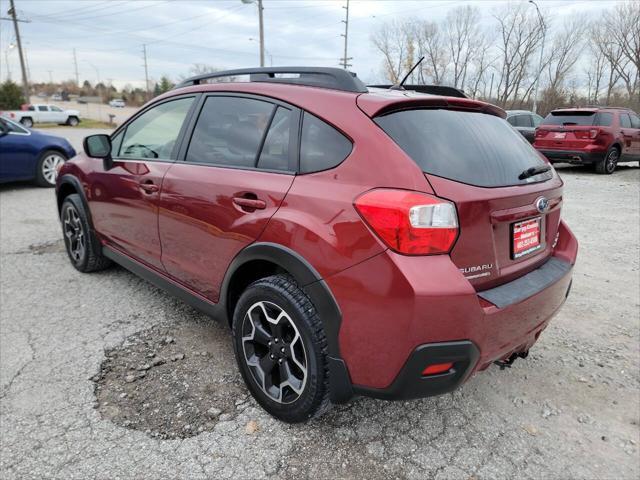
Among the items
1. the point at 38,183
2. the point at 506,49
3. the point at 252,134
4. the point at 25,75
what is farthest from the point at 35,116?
the point at 506,49

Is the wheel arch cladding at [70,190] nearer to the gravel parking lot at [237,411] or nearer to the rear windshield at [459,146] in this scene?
the gravel parking lot at [237,411]

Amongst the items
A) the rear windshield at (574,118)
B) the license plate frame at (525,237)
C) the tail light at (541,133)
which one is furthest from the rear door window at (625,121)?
the license plate frame at (525,237)

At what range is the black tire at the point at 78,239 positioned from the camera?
13.5 feet

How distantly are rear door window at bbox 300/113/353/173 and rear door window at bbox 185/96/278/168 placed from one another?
22 centimetres

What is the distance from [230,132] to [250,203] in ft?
2.02

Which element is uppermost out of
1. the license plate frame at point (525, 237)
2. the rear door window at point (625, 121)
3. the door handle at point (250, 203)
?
the rear door window at point (625, 121)

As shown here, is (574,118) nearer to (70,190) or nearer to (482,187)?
(482,187)

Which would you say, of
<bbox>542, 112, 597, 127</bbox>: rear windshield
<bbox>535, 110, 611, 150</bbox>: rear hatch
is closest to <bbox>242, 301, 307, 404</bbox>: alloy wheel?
<bbox>535, 110, 611, 150</bbox>: rear hatch

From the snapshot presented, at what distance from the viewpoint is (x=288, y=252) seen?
2.07 meters

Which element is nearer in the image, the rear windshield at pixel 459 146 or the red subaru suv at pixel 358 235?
the red subaru suv at pixel 358 235

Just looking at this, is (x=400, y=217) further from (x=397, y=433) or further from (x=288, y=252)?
(x=397, y=433)

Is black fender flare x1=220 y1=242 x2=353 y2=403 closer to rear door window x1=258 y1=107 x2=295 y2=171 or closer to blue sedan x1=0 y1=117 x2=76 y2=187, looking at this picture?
rear door window x1=258 y1=107 x2=295 y2=171

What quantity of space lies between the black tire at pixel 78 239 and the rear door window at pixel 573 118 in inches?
431

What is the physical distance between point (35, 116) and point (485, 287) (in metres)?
39.4
